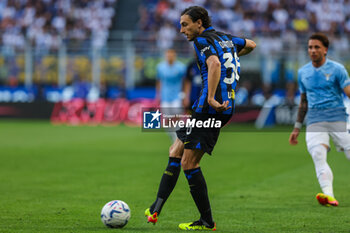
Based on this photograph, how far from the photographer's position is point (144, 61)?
26.8 meters

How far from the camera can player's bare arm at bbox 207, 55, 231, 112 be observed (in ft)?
19.0

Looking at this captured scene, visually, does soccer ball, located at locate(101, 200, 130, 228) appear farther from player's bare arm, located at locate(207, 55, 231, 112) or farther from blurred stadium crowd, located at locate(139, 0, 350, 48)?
blurred stadium crowd, located at locate(139, 0, 350, 48)

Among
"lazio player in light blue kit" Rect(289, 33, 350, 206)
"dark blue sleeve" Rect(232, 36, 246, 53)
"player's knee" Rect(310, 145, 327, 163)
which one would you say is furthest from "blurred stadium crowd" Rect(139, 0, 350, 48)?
"dark blue sleeve" Rect(232, 36, 246, 53)

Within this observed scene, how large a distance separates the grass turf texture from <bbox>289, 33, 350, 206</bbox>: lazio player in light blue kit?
631 mm

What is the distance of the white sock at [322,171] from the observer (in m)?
7.87

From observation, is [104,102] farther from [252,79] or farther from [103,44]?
[252,79]

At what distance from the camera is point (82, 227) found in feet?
20.8

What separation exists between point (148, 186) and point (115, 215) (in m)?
3.26

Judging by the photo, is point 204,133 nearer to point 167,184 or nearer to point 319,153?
point 167,184

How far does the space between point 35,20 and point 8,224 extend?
1079 inches

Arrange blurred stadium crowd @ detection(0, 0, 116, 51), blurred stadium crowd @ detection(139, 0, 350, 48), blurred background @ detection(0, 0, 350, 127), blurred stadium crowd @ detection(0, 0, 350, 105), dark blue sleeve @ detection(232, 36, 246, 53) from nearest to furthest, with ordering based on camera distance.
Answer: dark blue sleeve @ detection(232, 36, 246, 53), blurred background @ detection(0, 0, 350, 127), blurred stadium crowd @ detection(0, 0, 350, 105), blurred stadium crowd @ detection(139, 0, 350, 48), blurred stadium crowd @ detection(0, 0, 116, 51)

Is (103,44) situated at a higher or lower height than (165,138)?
higher

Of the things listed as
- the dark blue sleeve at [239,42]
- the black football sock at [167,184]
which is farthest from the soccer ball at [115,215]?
the dark blue sleeve at [239,42]

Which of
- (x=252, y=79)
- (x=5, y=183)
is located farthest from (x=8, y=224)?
(x=252, y=79)
